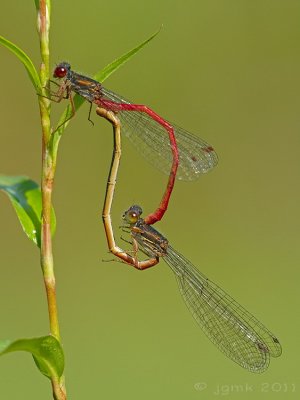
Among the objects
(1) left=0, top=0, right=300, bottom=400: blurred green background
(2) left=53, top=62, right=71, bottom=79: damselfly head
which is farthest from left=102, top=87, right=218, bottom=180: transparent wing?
(1) left=0, top=0, right=300, bottom=400: blurred green background

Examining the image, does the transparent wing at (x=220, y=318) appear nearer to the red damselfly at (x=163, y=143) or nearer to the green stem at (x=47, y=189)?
the red damselfly at (x=163, y=143)

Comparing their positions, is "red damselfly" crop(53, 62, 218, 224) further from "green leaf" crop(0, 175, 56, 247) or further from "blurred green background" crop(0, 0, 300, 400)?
"blurred green background" crop(0, 0, 300, 400)

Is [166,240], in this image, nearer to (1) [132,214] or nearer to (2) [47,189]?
(1) [132,214]

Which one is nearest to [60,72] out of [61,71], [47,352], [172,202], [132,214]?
[61,71]

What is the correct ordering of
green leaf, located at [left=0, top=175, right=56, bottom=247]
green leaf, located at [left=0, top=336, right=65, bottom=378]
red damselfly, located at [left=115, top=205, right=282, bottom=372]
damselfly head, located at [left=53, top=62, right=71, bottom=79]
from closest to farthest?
green leaf, located at [left=0, top=336, right=65, bottom=378] < green leaf, located at [left=0, top=175, right=56, bottom=247] < damselfly head, located at [left=53, top=62, right=71, bottom=79] < red damselfly, located at [left=115, top=205, right=282, bottom=372]

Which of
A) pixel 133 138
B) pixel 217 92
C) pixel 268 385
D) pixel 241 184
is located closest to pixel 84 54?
pixel 217 92

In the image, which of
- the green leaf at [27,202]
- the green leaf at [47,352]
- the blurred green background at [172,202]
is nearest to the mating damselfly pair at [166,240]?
the green leaf at [27,202]
